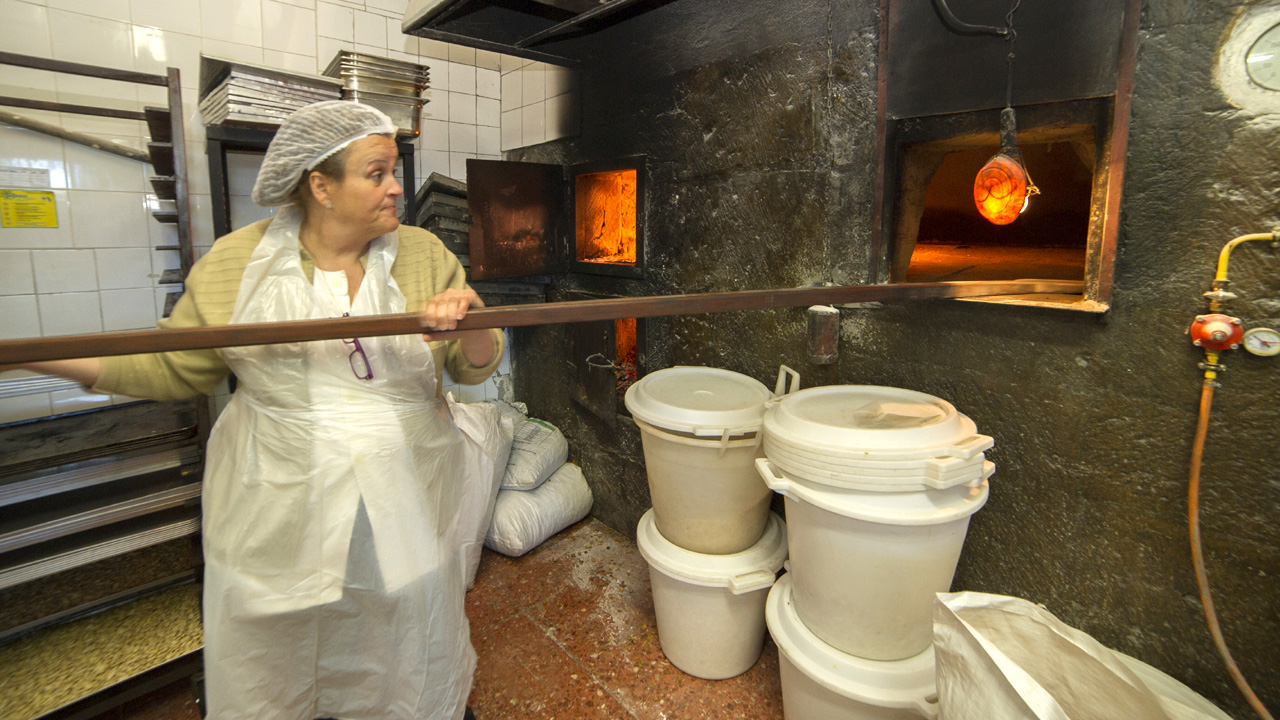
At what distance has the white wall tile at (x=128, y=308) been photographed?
117 inches

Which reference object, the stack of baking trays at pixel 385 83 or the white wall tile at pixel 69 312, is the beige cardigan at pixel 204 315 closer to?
the stack of baking trays at pixel 385 83

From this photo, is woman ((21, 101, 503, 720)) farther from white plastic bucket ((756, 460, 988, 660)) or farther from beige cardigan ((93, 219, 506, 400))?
white plastic bucket ((756, 460, 988, 660))

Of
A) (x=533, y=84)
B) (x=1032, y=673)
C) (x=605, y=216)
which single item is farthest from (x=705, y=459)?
(x=533, y=84)

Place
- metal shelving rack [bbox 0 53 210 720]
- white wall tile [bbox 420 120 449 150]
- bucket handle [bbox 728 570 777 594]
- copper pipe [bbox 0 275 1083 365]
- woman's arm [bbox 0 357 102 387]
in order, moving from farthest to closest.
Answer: white wall tile [bbox 420 120 449 150]
bucket handle [bbox 728 570 777 594]
metal shelving rack [bbox 0 53 210 720]
woman's arm [bbox 0 357 102 387]
copper pipe [bbox 0 275 1083 365]

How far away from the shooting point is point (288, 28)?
10.9 ft

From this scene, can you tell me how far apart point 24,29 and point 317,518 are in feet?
9.34

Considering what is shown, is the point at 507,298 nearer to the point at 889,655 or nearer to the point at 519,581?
the point at 519,581

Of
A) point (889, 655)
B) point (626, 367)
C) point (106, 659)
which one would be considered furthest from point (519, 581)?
point (889, 655)

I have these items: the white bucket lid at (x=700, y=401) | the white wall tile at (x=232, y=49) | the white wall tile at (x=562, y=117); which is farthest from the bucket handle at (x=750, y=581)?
the white wall tile at (x=232, y=49)

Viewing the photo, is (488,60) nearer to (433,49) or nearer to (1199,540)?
(433,49)

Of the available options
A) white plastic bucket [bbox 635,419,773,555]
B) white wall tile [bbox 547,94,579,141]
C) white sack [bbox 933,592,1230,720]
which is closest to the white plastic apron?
white plastic bucket [bbox 635,419,773,555]

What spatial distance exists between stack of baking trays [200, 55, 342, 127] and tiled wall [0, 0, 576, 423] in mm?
407

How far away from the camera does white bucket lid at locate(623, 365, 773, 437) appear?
2088mm

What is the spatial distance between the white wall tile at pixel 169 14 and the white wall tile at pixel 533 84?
1694mm
